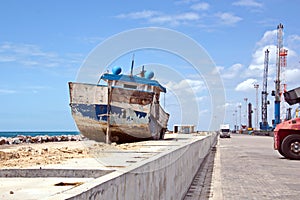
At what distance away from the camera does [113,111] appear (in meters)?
26.6

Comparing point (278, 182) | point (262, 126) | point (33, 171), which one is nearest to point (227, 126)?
point (262, 126)

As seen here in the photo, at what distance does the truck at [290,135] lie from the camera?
21562 mm

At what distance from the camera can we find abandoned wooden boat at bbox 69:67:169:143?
86.9ft

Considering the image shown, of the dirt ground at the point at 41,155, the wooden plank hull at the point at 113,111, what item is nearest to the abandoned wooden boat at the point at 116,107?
the wooden plank hull at the point at 113,111

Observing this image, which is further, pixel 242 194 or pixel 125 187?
pixel 242 194

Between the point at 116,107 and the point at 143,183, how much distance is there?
826 inches

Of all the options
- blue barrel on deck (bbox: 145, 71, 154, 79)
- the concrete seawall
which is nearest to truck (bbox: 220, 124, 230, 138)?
blue barrel on deck (bbox: 145, 71, 154, 79)

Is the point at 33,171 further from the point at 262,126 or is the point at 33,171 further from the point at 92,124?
the point at 262,126

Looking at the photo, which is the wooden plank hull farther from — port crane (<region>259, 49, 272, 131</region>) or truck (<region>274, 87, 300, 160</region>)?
port crane (<region>259, 49, 272, 131</region>)

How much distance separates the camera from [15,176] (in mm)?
8398

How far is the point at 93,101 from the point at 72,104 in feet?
4.17

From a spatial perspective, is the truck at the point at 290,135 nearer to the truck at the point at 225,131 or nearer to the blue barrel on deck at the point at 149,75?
the blue barrel on deck at the point at 149,75

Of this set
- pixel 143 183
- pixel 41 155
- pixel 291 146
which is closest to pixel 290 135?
pixel 291 146

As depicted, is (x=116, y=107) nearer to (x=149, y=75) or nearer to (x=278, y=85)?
(x=149, y=75)
